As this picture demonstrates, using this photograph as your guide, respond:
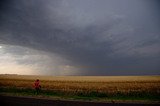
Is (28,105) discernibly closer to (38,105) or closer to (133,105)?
(38,105)

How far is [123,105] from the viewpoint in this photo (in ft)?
45.6

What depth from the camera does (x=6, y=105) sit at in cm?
1344

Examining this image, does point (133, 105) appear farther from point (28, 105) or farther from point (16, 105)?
point (16, 105)

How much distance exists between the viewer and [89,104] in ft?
46.4

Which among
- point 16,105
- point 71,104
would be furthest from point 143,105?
point 16,105

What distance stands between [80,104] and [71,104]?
0.73 metres

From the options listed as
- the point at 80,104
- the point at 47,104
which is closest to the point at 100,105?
the point at 80,104

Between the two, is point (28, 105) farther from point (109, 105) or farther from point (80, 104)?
point (109, 105)

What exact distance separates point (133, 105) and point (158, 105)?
1951 mm

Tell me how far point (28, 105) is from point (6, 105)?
1.63 m

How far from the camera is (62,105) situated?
45.2 feet

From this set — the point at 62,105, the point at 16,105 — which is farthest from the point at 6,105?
the point at 62,105

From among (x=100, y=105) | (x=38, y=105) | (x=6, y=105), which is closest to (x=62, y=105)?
(x=38, y=105)

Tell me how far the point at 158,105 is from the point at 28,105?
10214mm
